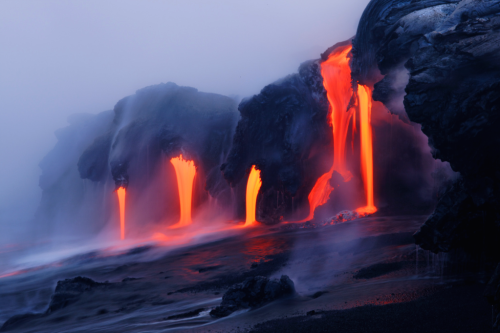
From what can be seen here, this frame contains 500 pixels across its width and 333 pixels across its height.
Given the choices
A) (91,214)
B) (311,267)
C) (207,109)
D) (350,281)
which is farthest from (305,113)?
(91,214)

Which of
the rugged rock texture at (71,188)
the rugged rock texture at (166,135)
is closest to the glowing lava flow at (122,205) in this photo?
the rugged rock texture at (166,135)

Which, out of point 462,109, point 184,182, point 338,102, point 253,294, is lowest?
point 253,294

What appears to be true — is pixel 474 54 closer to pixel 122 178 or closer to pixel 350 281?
pixel 350 281

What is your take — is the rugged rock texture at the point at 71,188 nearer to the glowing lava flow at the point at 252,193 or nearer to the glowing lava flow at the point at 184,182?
the glowing lava flow at the point at 184,182

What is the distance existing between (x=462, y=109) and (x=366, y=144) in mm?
17222

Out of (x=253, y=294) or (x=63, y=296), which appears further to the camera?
(x=63, y=296)

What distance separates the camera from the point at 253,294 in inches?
367

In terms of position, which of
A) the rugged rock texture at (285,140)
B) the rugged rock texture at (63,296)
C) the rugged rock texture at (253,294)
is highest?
the rugged rock texture at (285,140)

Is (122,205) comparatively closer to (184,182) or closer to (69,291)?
(184,182)

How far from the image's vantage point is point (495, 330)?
16.1 ft

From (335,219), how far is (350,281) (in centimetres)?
1355

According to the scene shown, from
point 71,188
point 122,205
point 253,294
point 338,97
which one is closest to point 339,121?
point 338,97

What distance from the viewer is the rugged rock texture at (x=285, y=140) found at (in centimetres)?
2589

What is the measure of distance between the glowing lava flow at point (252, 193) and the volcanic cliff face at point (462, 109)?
18107mm
